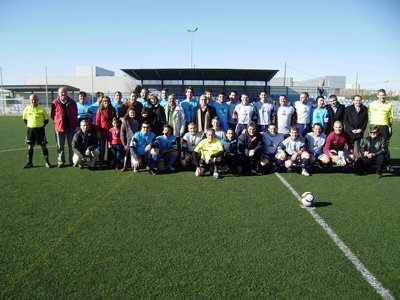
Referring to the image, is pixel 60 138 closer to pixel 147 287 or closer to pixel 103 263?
pixel 103 263

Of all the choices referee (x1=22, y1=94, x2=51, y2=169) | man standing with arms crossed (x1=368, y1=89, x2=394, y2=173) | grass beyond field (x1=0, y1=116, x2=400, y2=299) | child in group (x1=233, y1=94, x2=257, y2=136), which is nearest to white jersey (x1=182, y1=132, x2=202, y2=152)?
child in group (x1=233, y1=94, x2=257, y2=136)

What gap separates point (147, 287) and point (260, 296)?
96 cm

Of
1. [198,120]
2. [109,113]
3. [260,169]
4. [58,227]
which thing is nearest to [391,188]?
[260,169]

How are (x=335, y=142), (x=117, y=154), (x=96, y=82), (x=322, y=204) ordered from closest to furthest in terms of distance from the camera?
(x=322, y=204) → (x=335, y=142) → (x=117, y=154) → (x=96, y=82)

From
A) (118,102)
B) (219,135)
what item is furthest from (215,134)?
(118,102)

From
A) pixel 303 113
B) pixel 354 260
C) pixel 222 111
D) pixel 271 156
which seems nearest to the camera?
pixel 354 260

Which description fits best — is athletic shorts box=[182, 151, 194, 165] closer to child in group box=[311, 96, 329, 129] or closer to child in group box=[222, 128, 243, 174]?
child in group box=[222, 128, 243, 174]

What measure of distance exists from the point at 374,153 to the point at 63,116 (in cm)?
720

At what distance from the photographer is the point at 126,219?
3916 millimetres

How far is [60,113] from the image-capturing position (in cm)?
688

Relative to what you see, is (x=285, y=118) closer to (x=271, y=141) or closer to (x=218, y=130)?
(x=271, y=141)

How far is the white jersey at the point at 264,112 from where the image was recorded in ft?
23.8

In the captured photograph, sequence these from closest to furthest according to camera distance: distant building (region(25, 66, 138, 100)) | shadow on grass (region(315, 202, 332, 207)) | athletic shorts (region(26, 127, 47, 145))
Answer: shadow on grass (region(315, 202, 332, 207))
athletic shorts (region(26, 127, 47, 145))
distant building (region(25, 66, 138, 100))

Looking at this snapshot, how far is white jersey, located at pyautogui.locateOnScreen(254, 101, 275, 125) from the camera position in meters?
7.25
